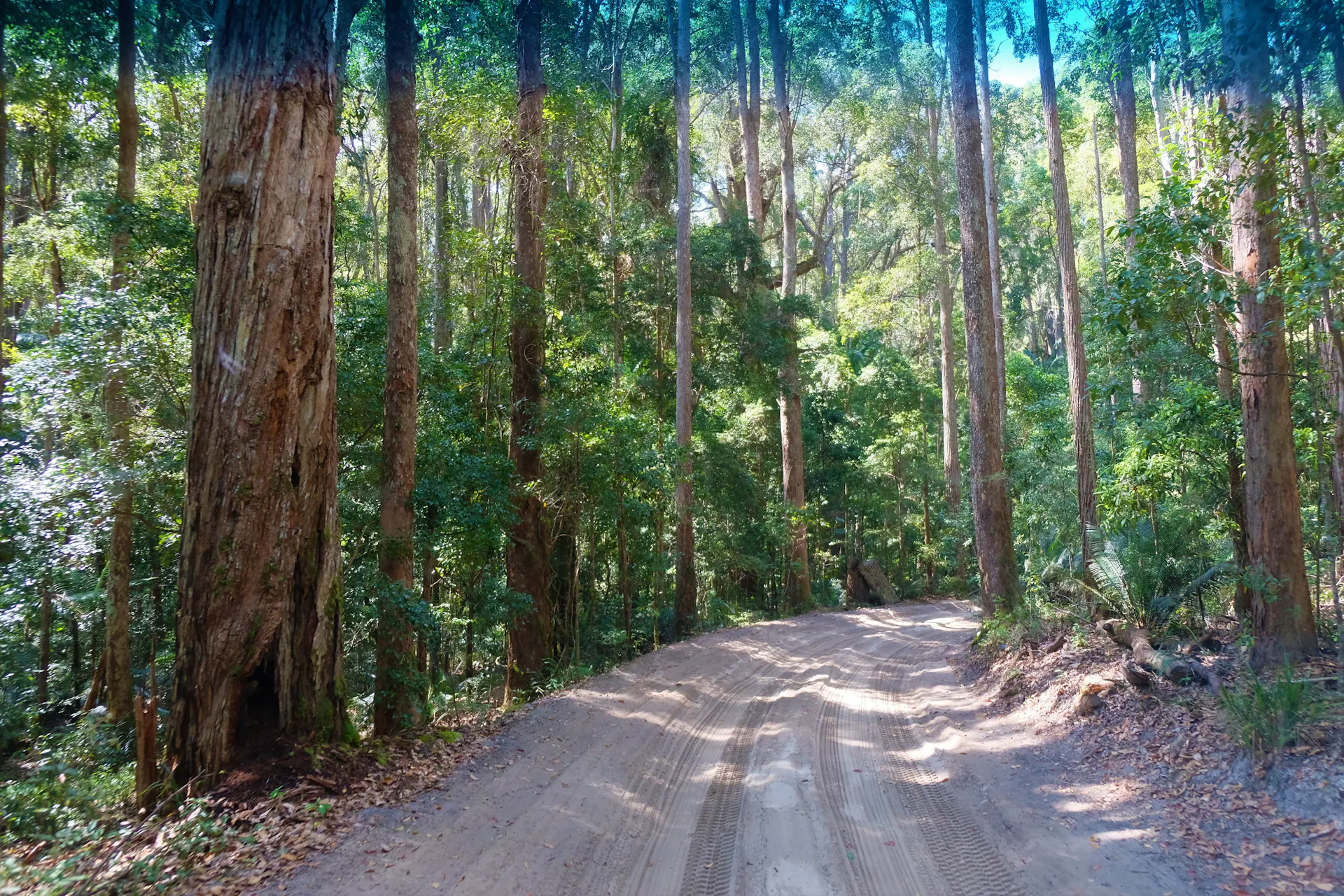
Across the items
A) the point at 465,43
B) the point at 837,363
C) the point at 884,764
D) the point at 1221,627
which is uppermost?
the point at 465,43

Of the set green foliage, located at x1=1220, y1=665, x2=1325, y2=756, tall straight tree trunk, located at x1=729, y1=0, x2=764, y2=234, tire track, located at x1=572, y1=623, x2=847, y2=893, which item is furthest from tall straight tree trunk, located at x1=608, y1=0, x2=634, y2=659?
green foliage, located at x1=1220, y1=665, x2=1325, y2=756

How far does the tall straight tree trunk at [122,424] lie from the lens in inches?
387

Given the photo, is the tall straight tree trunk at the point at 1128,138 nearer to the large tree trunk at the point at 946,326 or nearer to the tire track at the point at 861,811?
the large tree trunk at the point at 946,326

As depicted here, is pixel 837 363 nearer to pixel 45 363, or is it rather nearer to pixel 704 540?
pixel 704 540

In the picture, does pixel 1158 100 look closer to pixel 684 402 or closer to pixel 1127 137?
pixel 1127 137

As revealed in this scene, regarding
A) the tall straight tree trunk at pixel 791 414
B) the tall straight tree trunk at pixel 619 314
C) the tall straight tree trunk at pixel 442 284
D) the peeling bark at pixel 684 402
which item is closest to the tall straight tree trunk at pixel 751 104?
the tall straight tree trunk at pixel 791 414

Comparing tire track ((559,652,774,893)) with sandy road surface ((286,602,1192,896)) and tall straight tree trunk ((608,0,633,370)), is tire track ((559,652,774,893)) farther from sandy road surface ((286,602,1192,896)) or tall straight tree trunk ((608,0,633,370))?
tall straight tree trunk ((608,0,633,370))

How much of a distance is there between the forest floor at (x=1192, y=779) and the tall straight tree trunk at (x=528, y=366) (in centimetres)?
839

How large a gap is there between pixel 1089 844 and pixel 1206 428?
6.76 m

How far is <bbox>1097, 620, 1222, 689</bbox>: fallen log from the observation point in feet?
23.6

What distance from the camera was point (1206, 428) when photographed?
957 centimetres

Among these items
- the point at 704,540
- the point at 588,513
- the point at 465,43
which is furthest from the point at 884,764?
the point at 465,43

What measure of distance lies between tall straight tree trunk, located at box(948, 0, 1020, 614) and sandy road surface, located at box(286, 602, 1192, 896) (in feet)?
11.5

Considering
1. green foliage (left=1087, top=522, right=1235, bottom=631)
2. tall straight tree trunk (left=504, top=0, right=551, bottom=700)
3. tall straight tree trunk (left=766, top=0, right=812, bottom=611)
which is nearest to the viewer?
green foliage (left=1087, top=522, right=1235, bottom=631)
